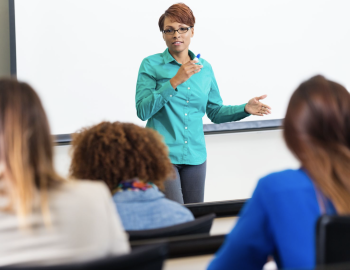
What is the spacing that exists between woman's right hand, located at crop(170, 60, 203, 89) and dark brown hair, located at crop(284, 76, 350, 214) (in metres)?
1.46

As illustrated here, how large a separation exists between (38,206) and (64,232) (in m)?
0.07

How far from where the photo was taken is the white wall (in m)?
4.05

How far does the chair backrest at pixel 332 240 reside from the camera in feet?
2.91

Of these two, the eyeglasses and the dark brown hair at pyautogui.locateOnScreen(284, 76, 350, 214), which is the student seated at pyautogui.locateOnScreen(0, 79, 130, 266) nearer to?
the dark brown hair at pyautogui.locateOnScreen(284, 76, 350, 214)

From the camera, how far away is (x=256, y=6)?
398 centimetres

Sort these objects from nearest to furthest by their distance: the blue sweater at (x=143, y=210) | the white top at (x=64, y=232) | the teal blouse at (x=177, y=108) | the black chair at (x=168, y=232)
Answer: the white top at (x=64, y=232) → the black chair at (x=168, y=232) → the blue sweater at (x=143, y=210) → the teal blouse at (x=177, y=108)

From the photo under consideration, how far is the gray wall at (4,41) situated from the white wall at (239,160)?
5.49 ft

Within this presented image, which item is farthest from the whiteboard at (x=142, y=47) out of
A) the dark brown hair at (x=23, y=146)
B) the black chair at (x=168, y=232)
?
the dark brown hair at (x=23, y=146)

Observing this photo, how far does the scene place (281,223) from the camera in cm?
101

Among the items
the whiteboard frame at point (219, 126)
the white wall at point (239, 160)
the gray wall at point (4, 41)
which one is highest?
the gray wall at point (4, 41)

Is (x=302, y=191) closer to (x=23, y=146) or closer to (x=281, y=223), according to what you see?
(x=281, y=223)

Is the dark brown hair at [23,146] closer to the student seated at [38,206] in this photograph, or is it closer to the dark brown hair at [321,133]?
the student seated at [38,206]

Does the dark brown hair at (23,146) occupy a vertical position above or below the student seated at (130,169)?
above

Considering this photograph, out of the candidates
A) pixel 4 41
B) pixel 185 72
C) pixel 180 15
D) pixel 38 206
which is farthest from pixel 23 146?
pixel 4 41
